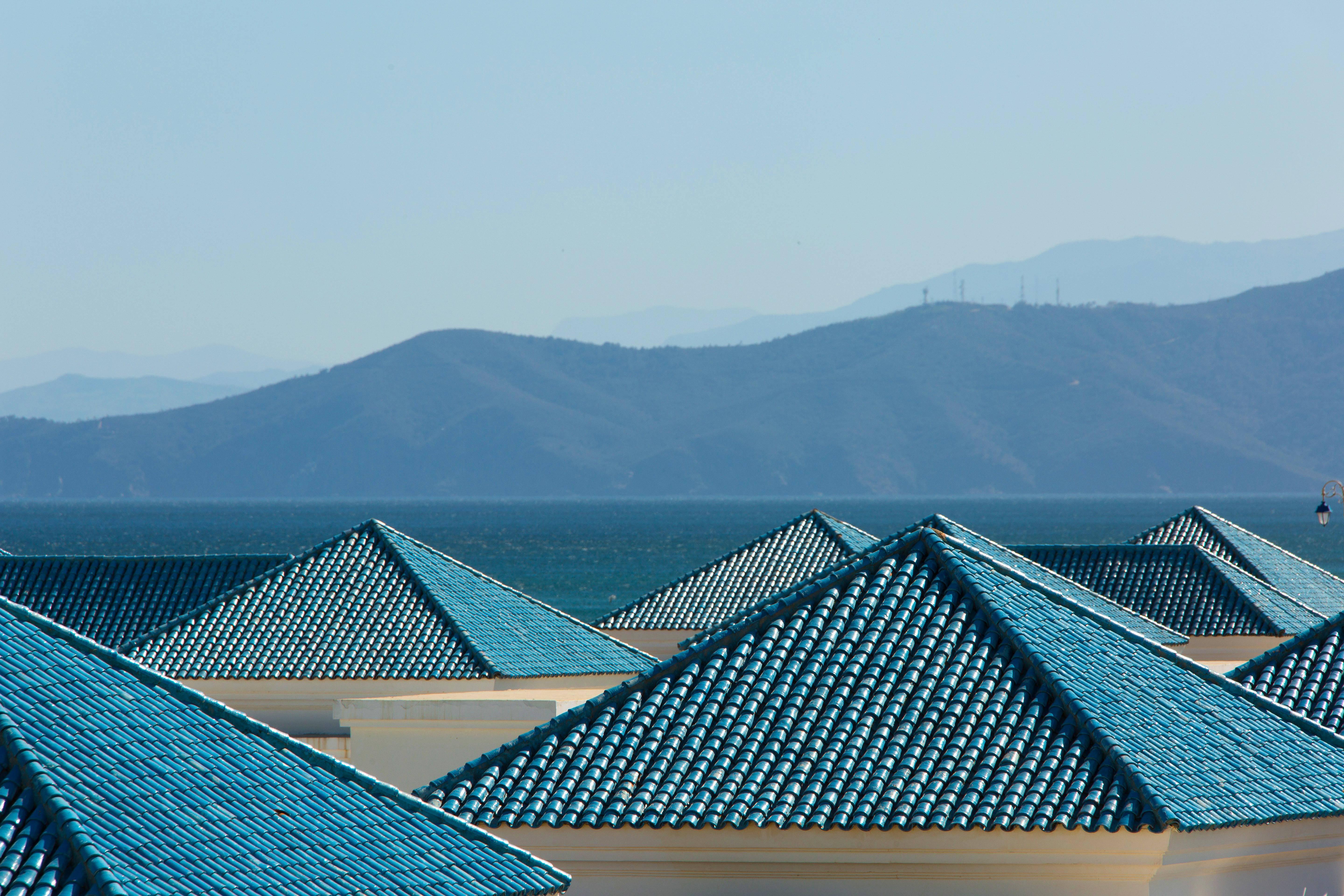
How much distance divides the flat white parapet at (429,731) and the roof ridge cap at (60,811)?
48.8ft

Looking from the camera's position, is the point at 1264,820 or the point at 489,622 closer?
the point at 1264,820

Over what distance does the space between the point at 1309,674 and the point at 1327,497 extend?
56.2 ft

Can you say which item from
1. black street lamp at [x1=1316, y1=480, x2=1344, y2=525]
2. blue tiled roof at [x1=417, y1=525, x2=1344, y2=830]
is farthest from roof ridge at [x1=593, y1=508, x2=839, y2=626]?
blue tiled roof at [x1=417, y1=525, x2=1344, y2=830]

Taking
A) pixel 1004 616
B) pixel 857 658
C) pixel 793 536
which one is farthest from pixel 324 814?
pixel 793 536

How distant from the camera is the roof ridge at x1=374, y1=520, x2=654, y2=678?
30.8 metres

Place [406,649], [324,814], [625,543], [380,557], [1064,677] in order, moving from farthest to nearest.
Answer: [625,543] → [380,557] → [406,649] → [1064,677] → [324,814]

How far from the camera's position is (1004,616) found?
16.7 meters

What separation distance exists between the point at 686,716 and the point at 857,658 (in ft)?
5.32

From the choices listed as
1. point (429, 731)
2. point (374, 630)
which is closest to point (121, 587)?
point (374, 630)

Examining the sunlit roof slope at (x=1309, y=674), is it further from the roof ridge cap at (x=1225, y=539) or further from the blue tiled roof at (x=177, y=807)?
the roof ridge cap at (x=1225, y=539)

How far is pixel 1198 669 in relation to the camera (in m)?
17.5

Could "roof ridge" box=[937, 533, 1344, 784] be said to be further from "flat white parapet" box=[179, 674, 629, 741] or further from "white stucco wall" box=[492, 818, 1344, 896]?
"flat white parapet" box=[179, 674, 629, 741]

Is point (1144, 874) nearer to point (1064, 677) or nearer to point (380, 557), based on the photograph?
point (1064, 677)

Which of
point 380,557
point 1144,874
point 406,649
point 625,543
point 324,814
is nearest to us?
point 324,814
